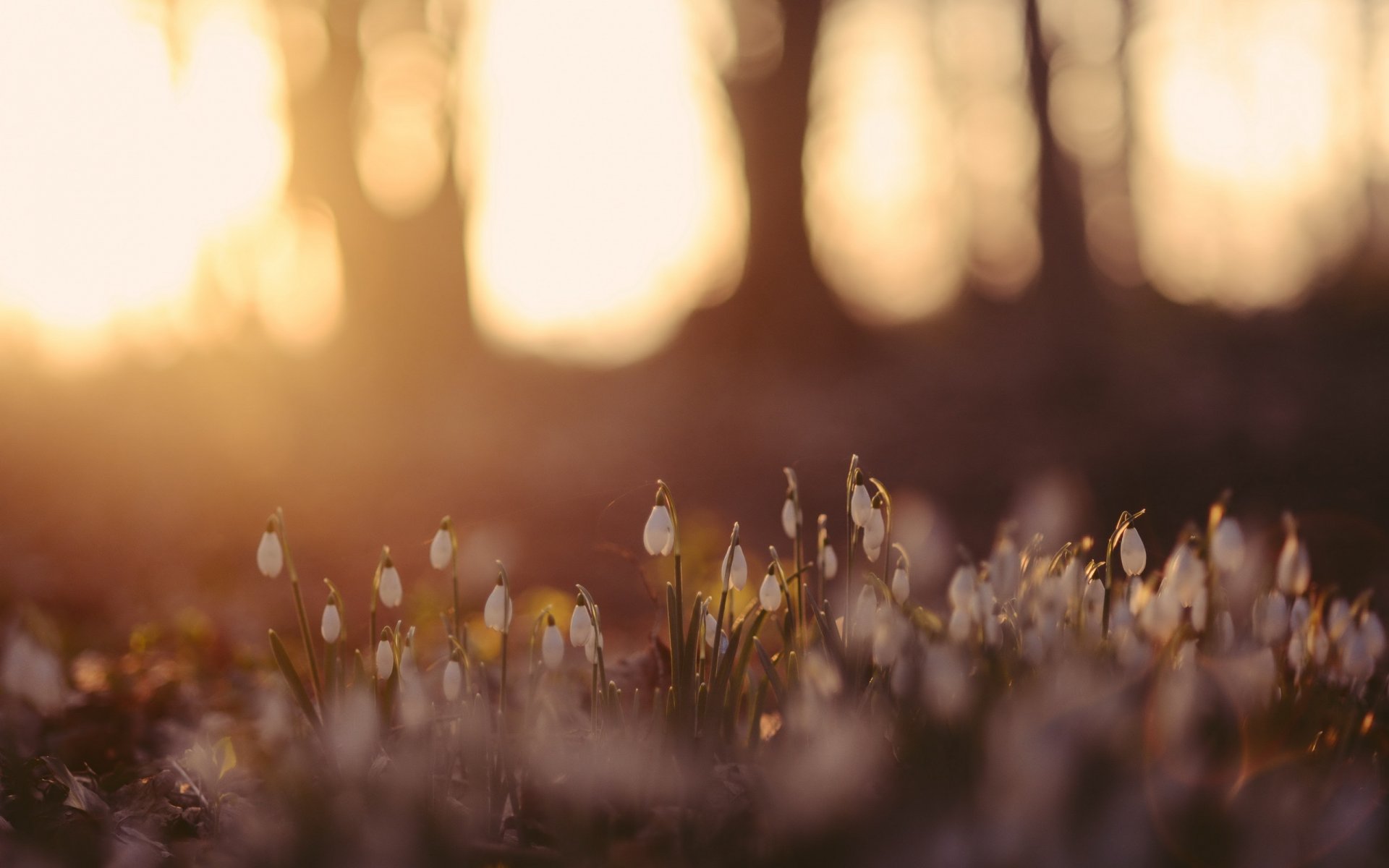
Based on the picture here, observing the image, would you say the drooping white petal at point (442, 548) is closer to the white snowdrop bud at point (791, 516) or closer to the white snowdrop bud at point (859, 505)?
the white snowdrop bud at point (791, 516)

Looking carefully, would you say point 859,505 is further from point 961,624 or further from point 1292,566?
point 1292,566

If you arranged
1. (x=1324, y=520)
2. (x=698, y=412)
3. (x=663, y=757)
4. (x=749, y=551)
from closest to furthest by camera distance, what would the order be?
(x=663, y=757), (x=1324, y=520), (x=749, y=551), (x=698, y=412)

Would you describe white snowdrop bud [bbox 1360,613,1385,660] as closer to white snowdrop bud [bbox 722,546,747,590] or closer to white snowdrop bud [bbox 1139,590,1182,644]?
white snowdrop bud [bbox 1139,590,1182,644]

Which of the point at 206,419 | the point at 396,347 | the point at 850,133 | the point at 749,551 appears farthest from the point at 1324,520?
the point at 206,419

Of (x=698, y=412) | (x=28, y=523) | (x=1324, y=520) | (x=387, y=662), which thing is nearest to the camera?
(x=387, y=662)


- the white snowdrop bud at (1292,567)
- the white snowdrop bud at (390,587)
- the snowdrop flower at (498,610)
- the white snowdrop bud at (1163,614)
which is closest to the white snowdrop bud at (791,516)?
the snowdrop flower at (498,610)

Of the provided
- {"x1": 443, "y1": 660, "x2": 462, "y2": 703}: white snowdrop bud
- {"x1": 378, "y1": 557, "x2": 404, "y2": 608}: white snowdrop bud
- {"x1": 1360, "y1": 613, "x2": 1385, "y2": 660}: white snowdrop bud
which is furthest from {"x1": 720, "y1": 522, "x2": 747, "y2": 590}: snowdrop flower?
{"x1": 1360, "y1": 613, "x2": 1385, "y2": 660}: white snowdrop bud

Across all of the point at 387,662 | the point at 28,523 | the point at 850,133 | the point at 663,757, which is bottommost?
the point at 28,523

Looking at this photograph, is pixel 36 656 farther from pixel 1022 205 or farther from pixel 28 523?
pixel 1022 205
